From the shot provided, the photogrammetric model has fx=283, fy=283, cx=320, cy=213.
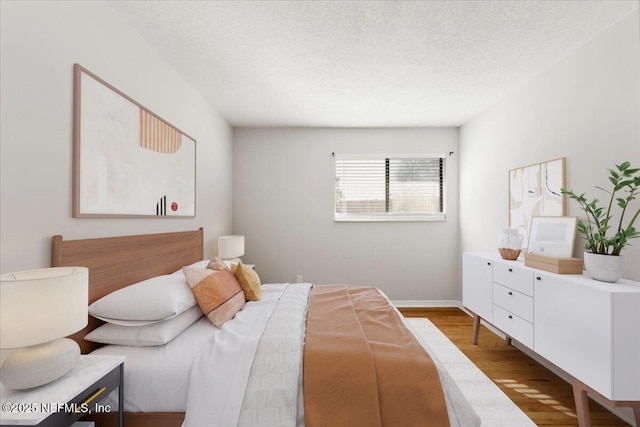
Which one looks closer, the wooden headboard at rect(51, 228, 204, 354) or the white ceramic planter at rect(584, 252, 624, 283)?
the wooden headboard at rect(51, 228, 204, 354)

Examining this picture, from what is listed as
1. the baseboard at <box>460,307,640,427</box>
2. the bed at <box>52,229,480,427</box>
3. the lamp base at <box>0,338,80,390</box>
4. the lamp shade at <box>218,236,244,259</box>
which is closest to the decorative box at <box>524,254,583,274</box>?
the baseboard at <box>460,307,640,427</box>

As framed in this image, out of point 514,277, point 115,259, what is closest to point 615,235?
point 514,277

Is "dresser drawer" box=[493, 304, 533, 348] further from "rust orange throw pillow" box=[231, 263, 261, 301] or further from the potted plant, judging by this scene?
"rust orange throw pillow" box=[231, 263, 261, 301]

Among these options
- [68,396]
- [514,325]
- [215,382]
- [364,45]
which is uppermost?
[364,45]

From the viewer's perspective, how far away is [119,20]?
1.92 m

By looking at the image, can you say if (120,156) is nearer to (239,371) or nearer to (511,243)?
(239,371)

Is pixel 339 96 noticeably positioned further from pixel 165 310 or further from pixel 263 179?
pixel 165 310

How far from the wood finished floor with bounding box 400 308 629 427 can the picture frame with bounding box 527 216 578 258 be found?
1.04m

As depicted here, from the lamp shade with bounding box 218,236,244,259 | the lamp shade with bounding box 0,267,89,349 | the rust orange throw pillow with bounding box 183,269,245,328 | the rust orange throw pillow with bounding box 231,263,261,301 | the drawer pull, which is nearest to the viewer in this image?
the lamp shade with bounding box 0,267,89,349

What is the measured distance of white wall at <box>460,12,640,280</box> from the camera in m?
1.90

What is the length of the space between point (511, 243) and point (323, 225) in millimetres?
2366

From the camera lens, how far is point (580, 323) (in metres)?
1.73

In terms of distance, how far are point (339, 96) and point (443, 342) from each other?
289cm

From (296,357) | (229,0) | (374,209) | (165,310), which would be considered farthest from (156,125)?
(374,209)
